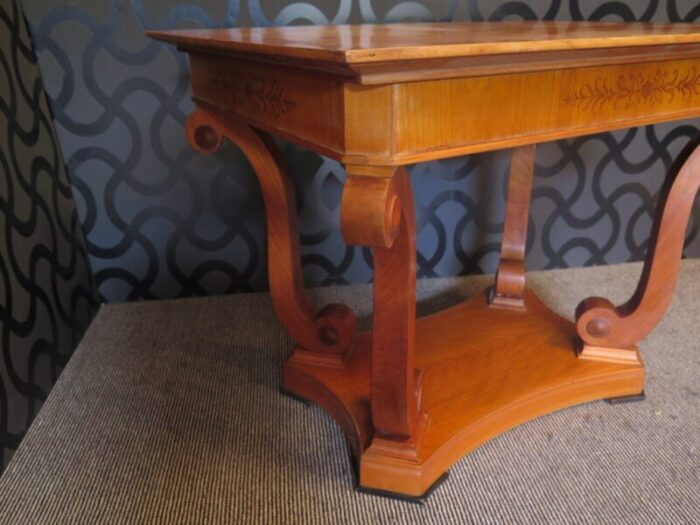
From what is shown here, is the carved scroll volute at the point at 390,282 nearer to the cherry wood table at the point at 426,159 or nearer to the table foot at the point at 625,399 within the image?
the cherry wood table at the point at 426,159

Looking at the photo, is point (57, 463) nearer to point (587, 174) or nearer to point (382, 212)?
point (382, 212)

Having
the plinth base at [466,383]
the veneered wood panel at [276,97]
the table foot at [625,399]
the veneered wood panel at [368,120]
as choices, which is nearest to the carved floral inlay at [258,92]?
the veneered wood panel at [276,97]

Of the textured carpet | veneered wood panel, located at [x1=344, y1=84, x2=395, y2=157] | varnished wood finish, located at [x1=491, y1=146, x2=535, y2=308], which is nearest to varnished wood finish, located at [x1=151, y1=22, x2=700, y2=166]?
veneered wood panel, located at [x1=344, y1=84, x2=395, y2=157]

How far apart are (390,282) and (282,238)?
0.28 metres

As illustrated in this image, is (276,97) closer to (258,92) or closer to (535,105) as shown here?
(258,92)

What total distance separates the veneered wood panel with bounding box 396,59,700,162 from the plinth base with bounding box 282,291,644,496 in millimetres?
427

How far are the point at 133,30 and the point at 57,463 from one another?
804 mm

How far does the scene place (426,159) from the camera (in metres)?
0.59

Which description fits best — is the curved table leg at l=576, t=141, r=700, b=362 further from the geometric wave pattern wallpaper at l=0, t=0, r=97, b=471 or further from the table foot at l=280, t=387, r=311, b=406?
the geometric wave pattern wallpaper at l=0, t=0, r=97, b=471

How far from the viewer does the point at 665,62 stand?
2.31 ft

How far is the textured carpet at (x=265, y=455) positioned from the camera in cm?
80

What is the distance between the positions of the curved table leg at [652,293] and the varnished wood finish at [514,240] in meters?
0.17

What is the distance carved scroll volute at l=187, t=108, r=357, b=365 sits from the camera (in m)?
0.88

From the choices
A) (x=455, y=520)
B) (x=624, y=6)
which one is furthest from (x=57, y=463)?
(x=624, y=6)
